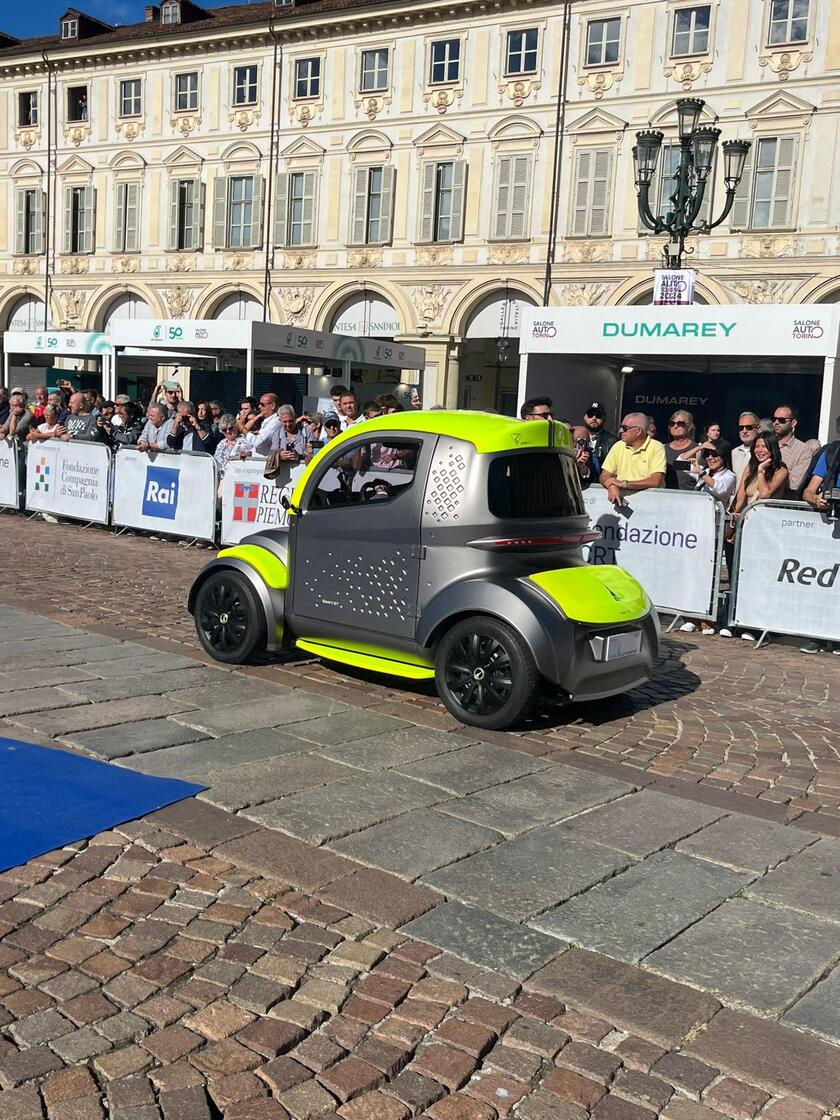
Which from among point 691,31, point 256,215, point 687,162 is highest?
point 691,31

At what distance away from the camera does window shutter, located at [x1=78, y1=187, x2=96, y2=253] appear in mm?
39688

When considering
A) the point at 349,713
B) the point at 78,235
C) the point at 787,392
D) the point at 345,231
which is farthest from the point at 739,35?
the point at 349,713

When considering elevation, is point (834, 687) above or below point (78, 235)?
below

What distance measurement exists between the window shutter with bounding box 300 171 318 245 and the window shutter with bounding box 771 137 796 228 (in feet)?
47.3

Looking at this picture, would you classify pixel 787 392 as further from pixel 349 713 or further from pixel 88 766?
pixel 88 766

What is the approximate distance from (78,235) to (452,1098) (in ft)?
137

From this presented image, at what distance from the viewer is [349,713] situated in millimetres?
6527

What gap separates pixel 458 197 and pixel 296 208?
589 cm

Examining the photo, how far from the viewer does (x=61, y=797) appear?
482cm

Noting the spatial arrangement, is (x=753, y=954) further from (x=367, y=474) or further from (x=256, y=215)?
(x=256, y=215)

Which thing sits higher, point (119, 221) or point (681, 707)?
point (119, 221)

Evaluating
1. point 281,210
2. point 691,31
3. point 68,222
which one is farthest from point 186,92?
point 691,31

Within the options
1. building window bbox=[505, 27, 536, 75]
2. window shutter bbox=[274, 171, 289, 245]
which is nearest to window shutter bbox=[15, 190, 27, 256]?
window shutter bbox=[274, 171, 289, 245]

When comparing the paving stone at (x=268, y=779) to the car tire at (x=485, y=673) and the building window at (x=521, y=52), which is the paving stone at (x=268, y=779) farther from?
the building window at (x=521, y=52)
